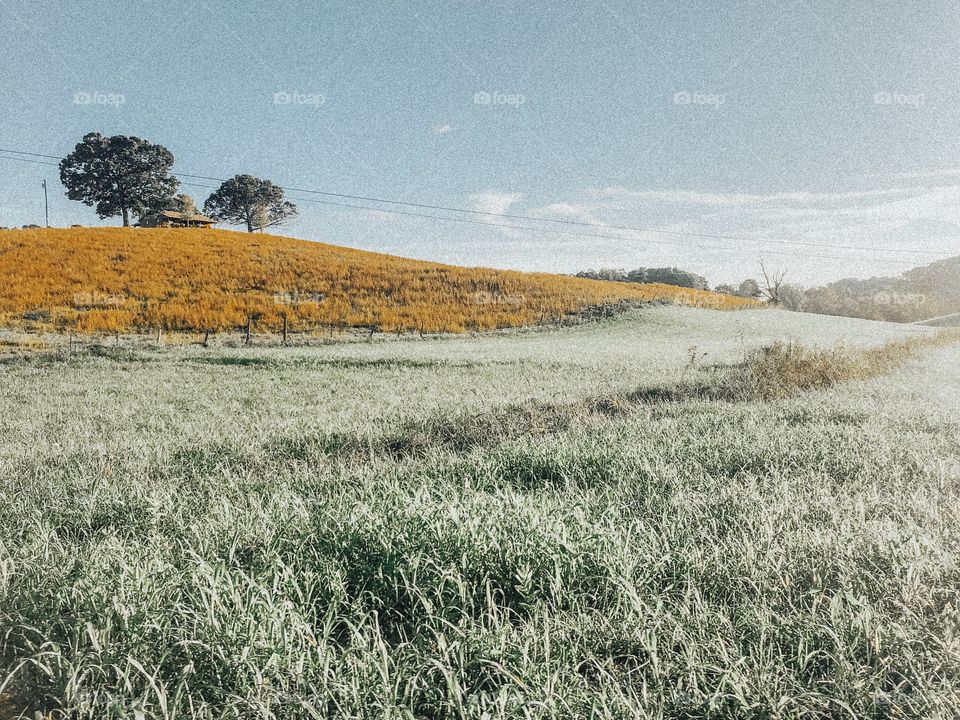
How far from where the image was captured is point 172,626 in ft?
6.40

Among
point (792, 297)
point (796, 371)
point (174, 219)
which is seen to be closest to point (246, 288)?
point (796, 371)

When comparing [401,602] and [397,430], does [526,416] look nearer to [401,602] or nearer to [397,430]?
[397,430]

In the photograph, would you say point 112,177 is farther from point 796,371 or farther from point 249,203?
point 796,371

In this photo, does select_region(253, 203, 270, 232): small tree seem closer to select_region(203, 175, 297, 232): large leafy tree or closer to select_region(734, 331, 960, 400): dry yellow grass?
select_region(203, 175, 297, 232): large leafy tree

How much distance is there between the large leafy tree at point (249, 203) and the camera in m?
88.6

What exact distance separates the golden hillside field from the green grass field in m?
25.8

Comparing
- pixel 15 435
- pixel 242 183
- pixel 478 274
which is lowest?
pixel 15 435

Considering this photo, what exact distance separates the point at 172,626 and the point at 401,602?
0.85 m

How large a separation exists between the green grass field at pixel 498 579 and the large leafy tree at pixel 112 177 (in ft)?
291

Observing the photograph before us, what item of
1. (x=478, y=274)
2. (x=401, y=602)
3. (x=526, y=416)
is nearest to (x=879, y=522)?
(x=401, y=602)

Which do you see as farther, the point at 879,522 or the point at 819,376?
the point at 819,376

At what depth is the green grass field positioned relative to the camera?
5.63ft

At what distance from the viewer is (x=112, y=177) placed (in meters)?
76.9

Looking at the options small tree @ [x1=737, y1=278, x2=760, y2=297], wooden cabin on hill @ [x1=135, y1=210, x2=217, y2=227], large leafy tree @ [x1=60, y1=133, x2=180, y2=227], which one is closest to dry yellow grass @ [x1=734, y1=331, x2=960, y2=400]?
small tree @ [x1=737, y1=278, x2=760, y2=297]
